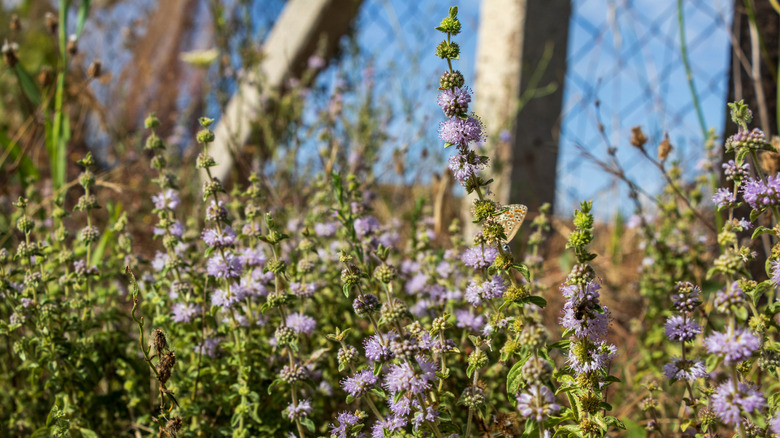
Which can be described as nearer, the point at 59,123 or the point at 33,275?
the point at 33,275

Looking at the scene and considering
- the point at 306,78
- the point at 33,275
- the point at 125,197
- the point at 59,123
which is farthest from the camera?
Answer: the point at 125,197

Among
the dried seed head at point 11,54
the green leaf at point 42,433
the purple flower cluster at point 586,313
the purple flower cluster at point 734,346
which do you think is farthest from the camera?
the dried seed head at point 11,54

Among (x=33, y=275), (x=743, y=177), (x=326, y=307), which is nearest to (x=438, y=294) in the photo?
(x=326, y=307)

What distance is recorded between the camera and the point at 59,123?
8.65 ft

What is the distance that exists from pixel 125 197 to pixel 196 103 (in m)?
1.65

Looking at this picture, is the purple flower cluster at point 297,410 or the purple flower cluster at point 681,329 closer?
the purple flower cluster at point 681,329

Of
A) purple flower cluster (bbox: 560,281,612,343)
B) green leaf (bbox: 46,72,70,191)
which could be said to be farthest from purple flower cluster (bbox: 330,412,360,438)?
green leaf (bbox: 46,72,70,191)

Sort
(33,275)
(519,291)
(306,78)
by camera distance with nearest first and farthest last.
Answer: (519,291)
(33,275)
(306,78)

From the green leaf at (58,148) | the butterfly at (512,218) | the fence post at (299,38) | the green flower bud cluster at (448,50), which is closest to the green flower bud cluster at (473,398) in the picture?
the butterfly at (512,218)

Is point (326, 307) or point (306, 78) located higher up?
point (306, 78)

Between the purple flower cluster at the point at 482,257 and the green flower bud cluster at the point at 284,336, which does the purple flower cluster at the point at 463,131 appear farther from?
the green flower bud cluster at the point at 284,336

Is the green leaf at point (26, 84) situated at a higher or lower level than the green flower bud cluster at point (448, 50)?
higher

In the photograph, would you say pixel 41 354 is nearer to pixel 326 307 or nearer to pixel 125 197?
pixel 326 307

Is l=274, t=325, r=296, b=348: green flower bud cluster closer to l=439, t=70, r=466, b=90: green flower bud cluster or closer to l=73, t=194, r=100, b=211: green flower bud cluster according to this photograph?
l=439, t=70, r=466, b=90: green flower bud cluster
